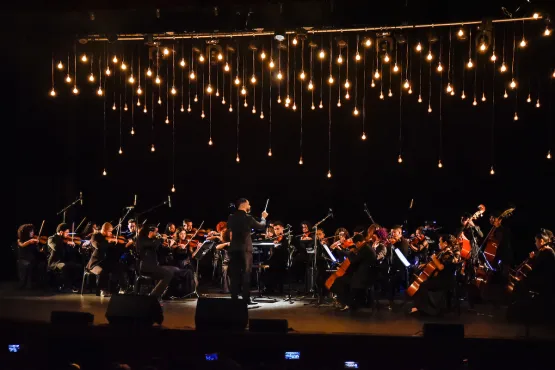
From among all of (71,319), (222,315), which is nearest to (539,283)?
(222,315)

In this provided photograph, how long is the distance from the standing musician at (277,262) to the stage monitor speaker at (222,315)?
12.1ft

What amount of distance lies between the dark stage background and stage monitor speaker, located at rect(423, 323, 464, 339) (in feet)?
22.4

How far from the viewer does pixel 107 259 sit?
36.3 ft

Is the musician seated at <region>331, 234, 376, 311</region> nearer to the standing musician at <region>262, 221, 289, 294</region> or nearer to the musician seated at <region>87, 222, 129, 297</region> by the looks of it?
the standing musician at <region>262, 221, 289, 294</region>

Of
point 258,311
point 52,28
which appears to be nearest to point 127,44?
point 52,28

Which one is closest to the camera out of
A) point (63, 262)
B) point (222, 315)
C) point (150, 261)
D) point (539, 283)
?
point (222, 315)

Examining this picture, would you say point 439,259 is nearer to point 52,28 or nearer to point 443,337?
point 443,337

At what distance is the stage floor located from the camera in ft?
25.1

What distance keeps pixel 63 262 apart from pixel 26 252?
92 centimetres

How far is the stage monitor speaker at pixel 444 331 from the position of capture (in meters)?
6.61

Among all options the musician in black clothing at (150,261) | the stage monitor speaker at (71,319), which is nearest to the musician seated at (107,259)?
the musician in black clothing at (150,261)

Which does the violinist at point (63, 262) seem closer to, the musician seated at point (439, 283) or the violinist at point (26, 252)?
the violinist at point (26, 252)

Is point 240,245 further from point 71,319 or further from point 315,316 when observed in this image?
point 71,319

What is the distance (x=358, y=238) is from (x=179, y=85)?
5.87 metres
